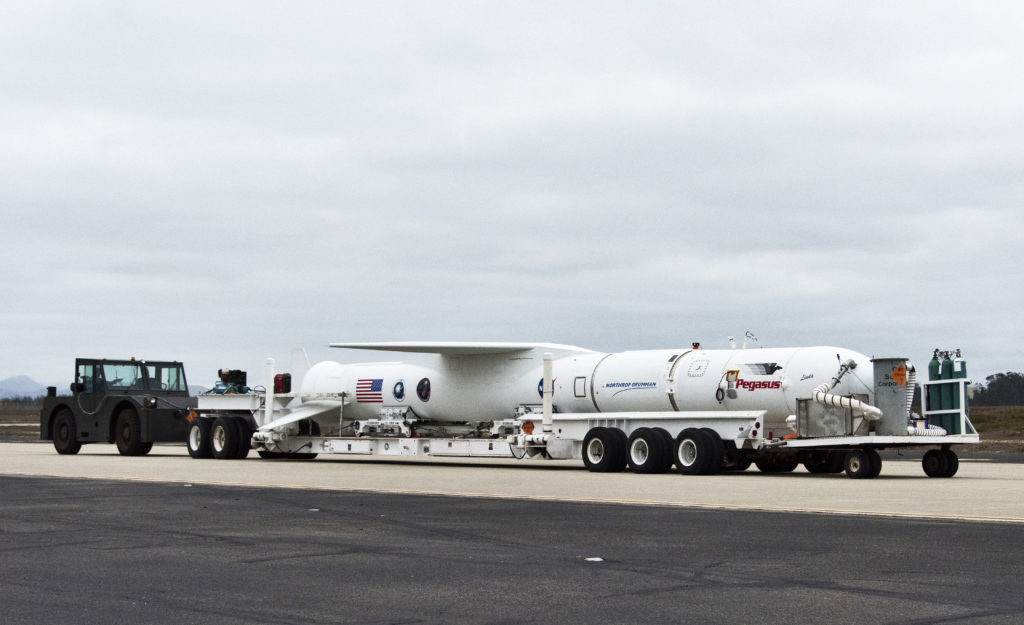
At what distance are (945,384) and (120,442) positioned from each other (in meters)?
21.8

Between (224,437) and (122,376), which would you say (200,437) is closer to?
(224,437)

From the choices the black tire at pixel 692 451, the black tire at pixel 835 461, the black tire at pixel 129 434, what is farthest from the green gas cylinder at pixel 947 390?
the black tire at pixel 129 434

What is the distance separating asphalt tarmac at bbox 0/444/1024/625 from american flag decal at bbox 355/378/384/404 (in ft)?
41.6

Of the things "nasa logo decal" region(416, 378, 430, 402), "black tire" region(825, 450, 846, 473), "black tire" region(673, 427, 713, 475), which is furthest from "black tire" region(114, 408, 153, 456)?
"black tire" region(825, 450, 846, 473)

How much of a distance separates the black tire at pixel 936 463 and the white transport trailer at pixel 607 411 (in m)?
0.03

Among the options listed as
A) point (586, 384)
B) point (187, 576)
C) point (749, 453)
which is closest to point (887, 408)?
point (749, 453)

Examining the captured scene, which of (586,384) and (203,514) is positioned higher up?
(586,384)

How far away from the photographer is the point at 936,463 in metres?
23.6

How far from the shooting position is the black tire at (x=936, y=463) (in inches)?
925

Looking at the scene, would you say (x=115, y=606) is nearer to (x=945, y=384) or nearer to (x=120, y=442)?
(x=945, y=384)

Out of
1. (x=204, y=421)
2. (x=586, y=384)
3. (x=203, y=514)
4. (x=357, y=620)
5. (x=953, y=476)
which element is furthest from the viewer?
(x=204, y=421)

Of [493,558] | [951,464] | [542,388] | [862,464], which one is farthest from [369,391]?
[493,558]

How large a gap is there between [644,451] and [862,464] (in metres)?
4.45

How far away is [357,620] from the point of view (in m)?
7.27
